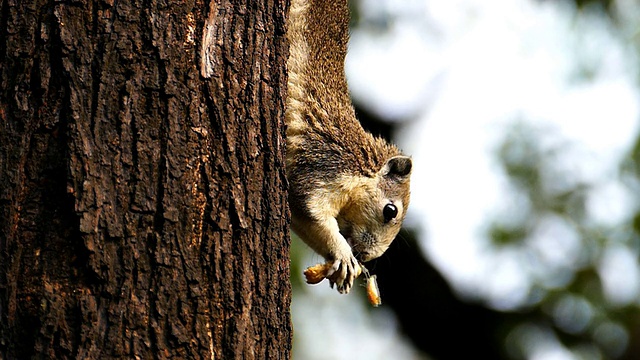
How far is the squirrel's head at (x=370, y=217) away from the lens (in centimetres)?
423

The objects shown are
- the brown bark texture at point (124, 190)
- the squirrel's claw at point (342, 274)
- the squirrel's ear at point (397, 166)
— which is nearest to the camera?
the brown bark texture at point (124, 190)

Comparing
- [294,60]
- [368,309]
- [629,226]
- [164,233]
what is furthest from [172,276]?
[629,226]

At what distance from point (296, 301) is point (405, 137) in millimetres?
3968

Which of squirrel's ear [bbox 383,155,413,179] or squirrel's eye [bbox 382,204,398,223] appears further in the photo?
squirrel's ear [bbox 383,155,413,179]

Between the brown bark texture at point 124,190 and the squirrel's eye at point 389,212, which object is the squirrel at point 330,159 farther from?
the brown bark texture at point 124,190

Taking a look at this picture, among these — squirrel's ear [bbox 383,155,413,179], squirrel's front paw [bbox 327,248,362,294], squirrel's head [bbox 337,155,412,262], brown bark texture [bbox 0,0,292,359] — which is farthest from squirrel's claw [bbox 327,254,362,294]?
brown bark texture [bbox 0,0,292,359]

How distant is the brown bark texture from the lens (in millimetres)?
2080

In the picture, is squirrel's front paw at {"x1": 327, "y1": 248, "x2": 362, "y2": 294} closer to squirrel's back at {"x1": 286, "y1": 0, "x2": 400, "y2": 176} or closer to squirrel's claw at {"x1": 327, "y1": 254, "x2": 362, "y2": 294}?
A: squirrel's claw at {"x1": 327, "y1": 254, "x2": 362, "y2": 294}

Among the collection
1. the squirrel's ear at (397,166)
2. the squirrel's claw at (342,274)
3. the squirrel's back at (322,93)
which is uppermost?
the squirrel's back at (322,93)

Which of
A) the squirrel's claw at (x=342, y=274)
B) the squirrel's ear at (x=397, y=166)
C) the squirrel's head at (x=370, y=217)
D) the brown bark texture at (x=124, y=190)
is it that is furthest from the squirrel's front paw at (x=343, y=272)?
the brown bark texture at (x=124, y=190)

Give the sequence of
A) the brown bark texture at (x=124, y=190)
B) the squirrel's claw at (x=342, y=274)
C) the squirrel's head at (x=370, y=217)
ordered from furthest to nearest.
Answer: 1. the squirrel's head at (x=370, y=217)
2. the squirrel's claw at (x=342, y=274)
3. the brown bark texture at (x=124, y=190)

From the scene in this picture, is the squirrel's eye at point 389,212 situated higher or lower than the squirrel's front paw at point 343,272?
higher

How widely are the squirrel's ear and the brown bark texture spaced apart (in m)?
2.13

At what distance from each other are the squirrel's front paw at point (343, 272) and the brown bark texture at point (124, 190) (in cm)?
149
